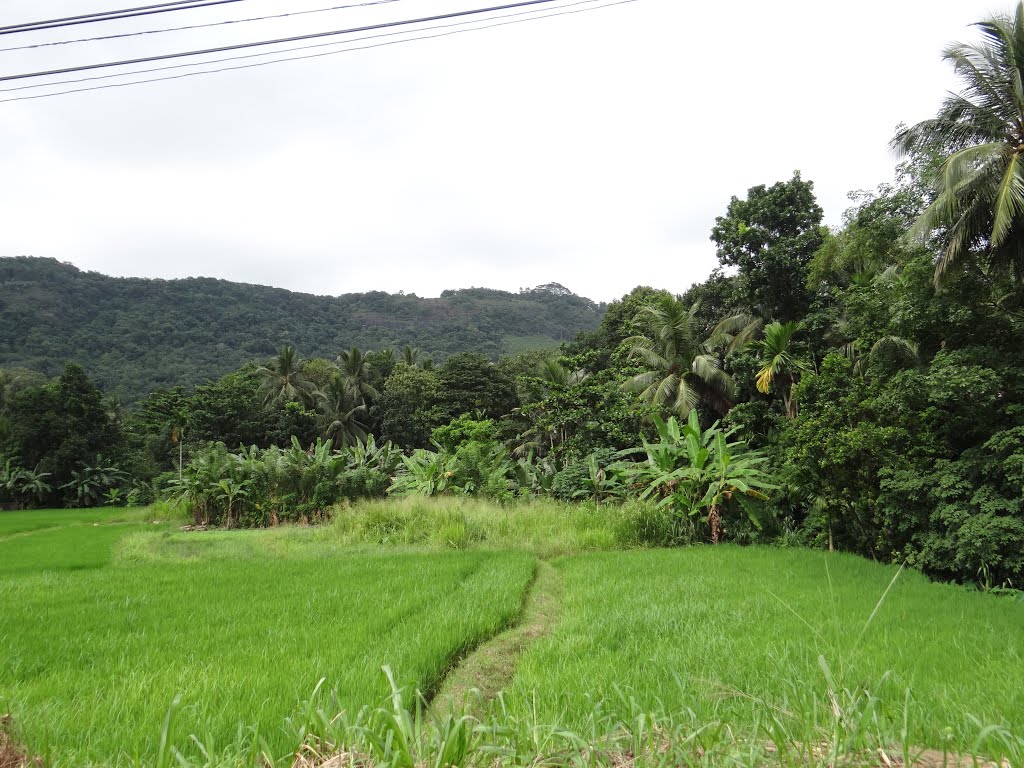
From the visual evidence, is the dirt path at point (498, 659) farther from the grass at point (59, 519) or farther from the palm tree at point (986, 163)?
the grass at point (59, 519)

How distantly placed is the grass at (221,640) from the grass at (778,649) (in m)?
0.98

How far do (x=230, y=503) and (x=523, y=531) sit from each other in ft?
32.0

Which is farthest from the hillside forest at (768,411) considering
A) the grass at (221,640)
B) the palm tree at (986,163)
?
the grass at (221,640)

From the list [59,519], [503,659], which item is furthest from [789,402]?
[59,519]

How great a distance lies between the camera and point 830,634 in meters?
A: 4.75

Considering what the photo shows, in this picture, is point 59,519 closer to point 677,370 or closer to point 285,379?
point 285,379

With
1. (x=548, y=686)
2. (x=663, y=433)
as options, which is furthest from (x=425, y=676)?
(x=663, y=433)

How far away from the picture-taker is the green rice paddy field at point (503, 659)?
8.92ft

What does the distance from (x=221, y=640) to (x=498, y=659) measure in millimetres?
2319

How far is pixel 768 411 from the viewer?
50.0 feet

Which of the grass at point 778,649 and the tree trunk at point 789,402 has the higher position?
the tree trunk at point 789,402

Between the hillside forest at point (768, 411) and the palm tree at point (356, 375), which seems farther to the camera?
the palm tree at point (356, 375)

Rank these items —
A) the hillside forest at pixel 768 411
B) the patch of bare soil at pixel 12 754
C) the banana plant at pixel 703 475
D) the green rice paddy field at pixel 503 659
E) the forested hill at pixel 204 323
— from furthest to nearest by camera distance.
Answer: the forested hill at pixel 204 323 < the banana plant at pixel 703 475 < the hillside forest at pixel 768 411 < the green rice paddy field at pixel 503 659 < the patch of bare soil at pixel 12 754

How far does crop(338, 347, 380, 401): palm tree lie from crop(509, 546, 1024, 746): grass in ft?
117
